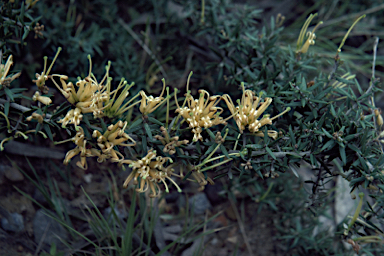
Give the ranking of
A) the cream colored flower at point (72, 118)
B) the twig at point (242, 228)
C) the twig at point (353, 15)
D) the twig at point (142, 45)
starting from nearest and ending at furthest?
the cream colored flower at point (72, 118) < the twig at point (242, 228) < the twig at point (142, 45) < the twig at point (353, 15)

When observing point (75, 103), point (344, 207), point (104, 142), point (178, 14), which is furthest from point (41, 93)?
point (344, 207)

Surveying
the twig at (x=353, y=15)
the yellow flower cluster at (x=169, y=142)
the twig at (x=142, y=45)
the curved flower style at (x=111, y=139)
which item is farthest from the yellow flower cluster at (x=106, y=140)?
the twig at (x=353, y=15)

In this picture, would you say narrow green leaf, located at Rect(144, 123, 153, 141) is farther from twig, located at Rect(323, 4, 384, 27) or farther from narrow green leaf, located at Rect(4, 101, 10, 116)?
twig, located at Rect(323, 4, 384, 27)

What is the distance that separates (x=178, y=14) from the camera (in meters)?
2.12

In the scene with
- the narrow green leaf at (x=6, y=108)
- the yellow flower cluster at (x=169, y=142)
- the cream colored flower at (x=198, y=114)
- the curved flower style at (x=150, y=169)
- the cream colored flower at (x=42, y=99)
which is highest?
the cream colored flower at (x=42, y=99)

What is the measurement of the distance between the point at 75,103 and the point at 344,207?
1.75 m

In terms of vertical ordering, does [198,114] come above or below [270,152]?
above

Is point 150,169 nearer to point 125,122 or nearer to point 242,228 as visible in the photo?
point 125,122

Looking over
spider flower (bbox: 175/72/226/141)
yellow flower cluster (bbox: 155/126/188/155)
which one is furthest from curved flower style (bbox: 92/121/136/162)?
spider flower (bbox: 175/72/226/141)

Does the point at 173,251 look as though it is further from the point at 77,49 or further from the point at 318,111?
the point at 77,49

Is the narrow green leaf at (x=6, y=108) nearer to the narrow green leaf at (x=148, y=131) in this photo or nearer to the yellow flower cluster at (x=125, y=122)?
the yellow flower cluster at (x=125, y=122)

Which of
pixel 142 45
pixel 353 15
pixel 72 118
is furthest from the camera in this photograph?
pixel 353 15

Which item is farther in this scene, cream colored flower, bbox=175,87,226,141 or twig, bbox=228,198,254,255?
twig, bbox=228,198,254,255

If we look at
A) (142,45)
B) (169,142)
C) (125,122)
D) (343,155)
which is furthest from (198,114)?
(142,45)
